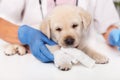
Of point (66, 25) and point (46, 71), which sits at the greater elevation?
point (66, 25)

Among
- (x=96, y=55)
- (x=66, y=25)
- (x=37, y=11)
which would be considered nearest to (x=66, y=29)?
(x=66, y=25)

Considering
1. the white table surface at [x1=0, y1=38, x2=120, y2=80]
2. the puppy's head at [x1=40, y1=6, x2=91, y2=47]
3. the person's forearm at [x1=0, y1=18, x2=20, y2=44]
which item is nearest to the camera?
the white table surface at [x1=0, y1=38, x2=120, y2=80]

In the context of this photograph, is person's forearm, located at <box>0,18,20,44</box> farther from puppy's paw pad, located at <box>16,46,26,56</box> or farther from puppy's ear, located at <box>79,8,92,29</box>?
puppy's ear, located at <box>79,8,92,29</box>

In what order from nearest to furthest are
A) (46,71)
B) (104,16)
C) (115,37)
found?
(46,71) → (115,37) → (104,16)

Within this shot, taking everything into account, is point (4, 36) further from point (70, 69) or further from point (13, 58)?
point (70, 69)

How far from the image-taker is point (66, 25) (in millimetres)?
861

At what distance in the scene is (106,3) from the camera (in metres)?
1.16

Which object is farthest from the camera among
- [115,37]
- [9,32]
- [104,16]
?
[104,16]

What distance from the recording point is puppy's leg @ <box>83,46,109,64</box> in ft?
2.82

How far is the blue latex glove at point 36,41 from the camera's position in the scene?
0.85 meters

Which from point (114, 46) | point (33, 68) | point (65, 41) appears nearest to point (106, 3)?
point (114, 46)

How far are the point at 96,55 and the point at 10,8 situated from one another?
0.39m

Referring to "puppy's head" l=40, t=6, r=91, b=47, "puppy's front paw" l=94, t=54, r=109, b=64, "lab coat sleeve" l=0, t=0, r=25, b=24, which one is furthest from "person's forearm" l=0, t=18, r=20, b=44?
"puppy's front paw" l=94, t=54, r=109, b=64

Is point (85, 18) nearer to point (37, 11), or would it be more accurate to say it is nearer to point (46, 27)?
point (46, 27)
